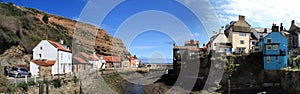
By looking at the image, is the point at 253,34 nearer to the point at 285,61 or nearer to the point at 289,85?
the point at 285,61

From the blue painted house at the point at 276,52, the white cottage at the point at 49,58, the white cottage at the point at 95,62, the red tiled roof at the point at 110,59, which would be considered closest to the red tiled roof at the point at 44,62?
the white cottage at the point at 49,58

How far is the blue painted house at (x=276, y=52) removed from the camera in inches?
1011

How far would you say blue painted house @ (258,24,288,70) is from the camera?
25672 millimetres

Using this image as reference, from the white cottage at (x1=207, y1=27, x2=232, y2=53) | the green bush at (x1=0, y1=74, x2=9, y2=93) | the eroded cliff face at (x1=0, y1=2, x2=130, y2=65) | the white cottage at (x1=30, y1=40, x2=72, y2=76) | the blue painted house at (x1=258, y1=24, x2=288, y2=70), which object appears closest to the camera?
the green bush at (x1=0, y1=74, x2=9, y2=93)

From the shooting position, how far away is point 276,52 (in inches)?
1021

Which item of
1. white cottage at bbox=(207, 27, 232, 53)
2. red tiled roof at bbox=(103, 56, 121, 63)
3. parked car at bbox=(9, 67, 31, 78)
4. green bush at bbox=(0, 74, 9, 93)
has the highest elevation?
white cottage at bbox=(207, 27, 232, 53)

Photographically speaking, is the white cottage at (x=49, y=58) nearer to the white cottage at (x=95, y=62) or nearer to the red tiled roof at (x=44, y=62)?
the red tiled roof at (x=44, y=62)

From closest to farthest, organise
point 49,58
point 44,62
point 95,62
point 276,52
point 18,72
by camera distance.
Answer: point 18,72, point 44,62, point 49,58, point 276,52, point 95,62

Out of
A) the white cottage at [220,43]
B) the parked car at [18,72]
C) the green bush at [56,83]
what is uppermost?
the white cottage at [220,43]

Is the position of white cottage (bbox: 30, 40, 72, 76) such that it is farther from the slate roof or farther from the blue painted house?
the blue painted house

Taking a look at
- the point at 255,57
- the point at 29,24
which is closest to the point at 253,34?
the point at 255,57

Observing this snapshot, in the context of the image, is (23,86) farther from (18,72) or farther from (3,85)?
(18,72)

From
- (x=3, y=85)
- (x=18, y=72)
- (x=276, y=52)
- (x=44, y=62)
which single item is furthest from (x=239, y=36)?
(x=3, y=85)

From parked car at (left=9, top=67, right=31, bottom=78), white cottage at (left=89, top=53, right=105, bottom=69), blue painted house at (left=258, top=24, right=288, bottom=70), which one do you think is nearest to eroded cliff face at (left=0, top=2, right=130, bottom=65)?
white cottage at (left=89, top=53, right=105, bottom=69)
